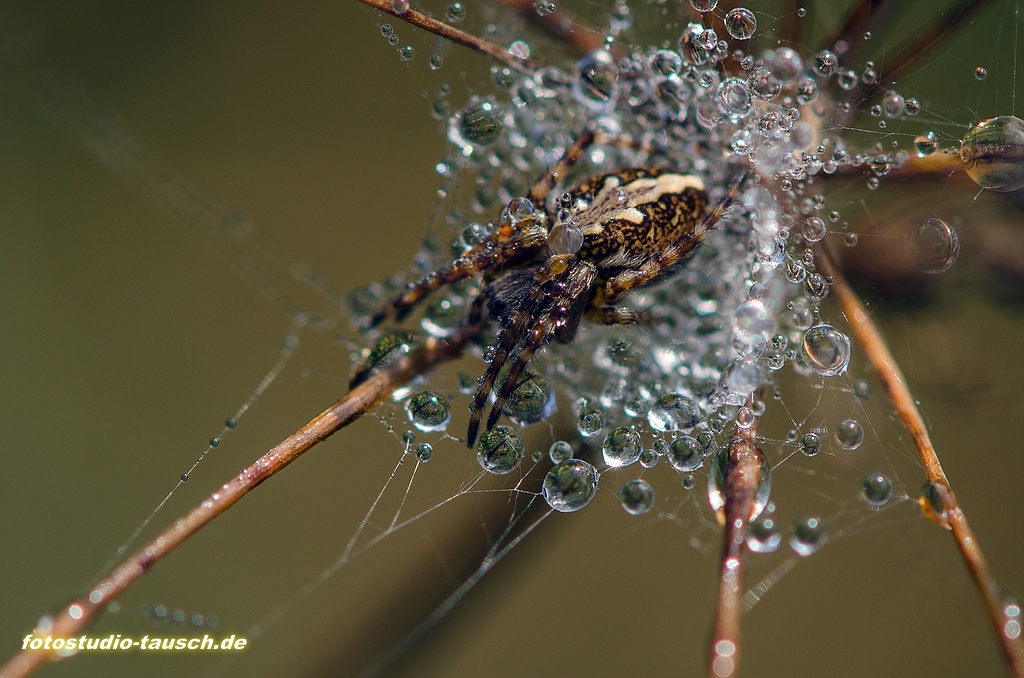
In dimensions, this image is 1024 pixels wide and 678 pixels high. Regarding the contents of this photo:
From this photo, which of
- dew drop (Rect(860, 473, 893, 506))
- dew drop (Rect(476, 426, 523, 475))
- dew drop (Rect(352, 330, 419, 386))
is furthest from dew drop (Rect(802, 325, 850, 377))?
dew drop (Rect(352, 330, 419, 386))

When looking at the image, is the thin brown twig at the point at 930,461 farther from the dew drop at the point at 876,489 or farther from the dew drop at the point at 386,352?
the dew drop at the point at 386,352

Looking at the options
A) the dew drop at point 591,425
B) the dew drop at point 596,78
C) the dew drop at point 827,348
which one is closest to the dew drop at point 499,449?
the dew drop at point 591,425

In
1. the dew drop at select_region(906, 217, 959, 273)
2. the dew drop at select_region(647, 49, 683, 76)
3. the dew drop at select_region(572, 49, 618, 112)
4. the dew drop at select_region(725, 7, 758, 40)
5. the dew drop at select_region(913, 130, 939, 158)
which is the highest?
the dew drop at select_region(725, 7, 758, 40)

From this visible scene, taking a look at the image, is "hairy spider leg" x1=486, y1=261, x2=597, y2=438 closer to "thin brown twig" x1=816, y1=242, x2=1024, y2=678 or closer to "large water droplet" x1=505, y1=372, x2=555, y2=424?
"large water droplet" x1=505, y1=372, x2=555, y2=424

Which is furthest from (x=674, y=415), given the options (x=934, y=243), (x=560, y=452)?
(x=934, y=243)

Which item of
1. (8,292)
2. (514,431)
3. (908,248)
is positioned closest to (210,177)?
(8,292)

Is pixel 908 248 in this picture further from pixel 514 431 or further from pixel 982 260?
pixel 514 431
